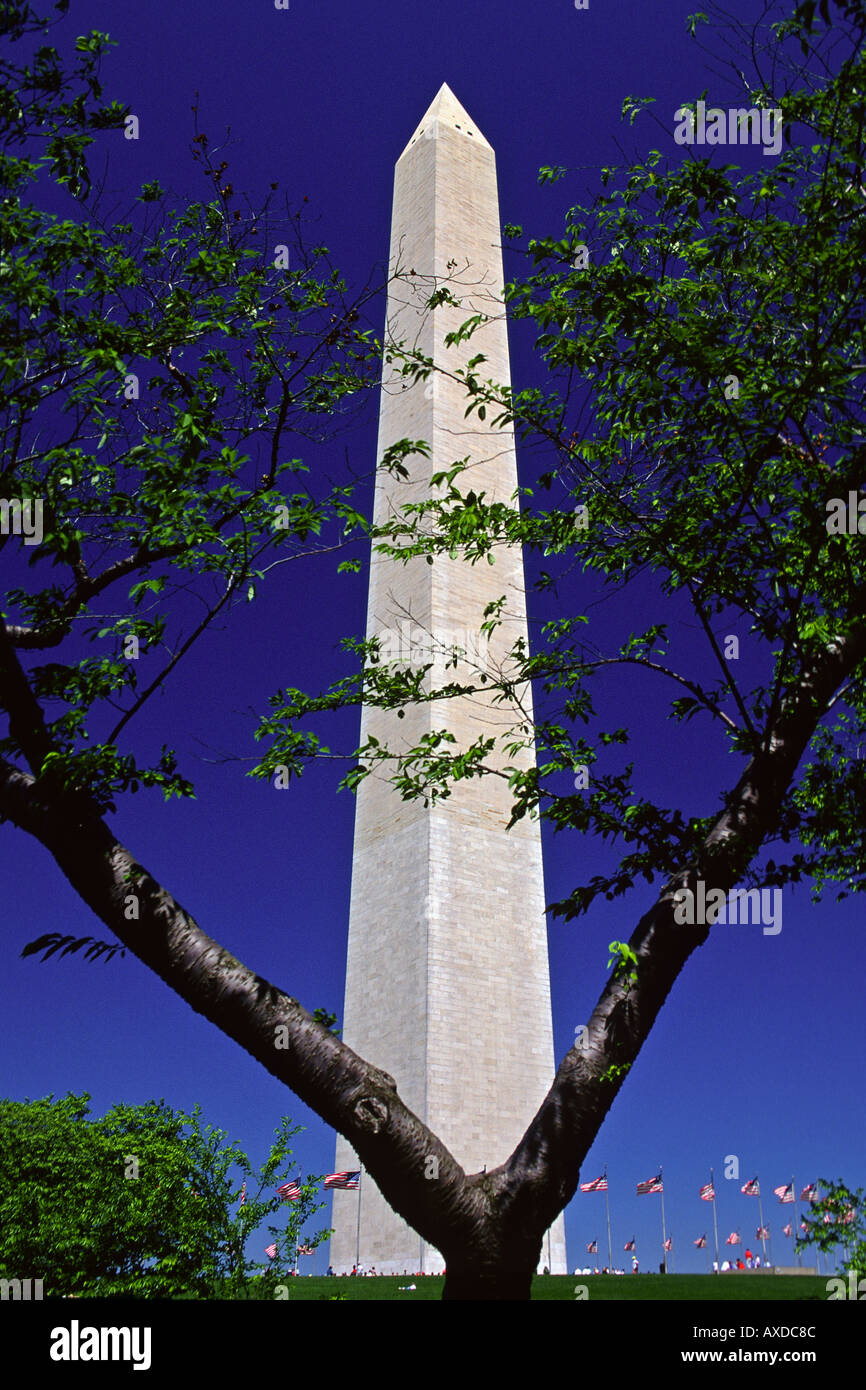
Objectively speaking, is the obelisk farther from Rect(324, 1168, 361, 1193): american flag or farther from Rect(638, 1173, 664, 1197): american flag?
Rect(638, 1173, 664, 1197): american flag

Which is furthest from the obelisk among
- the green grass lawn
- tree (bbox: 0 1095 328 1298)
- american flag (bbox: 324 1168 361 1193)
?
tree (bbox: 0 1095 328 1298)

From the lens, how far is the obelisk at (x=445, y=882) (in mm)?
24344

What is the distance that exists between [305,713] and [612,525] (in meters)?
3.21

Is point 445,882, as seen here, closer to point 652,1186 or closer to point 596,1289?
point 596,1289

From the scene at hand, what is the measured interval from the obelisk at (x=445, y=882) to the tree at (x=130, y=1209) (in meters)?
6.71

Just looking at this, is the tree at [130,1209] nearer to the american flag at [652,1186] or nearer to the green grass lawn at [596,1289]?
the green grass lawn at [596,1289]

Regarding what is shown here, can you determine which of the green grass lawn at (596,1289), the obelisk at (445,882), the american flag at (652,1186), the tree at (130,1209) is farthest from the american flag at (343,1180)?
the american flag at (652,1186)

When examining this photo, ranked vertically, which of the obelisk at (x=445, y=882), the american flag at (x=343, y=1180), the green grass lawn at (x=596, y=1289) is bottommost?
the green grass lawn at (x=596, y=1289)

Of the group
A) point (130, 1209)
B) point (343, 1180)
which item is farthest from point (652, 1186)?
point (130, 1209)

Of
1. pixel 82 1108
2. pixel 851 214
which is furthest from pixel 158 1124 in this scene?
pixel 851 214

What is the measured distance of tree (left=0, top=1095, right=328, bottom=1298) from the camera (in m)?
13.0

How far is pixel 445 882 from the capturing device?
84.9 feet
